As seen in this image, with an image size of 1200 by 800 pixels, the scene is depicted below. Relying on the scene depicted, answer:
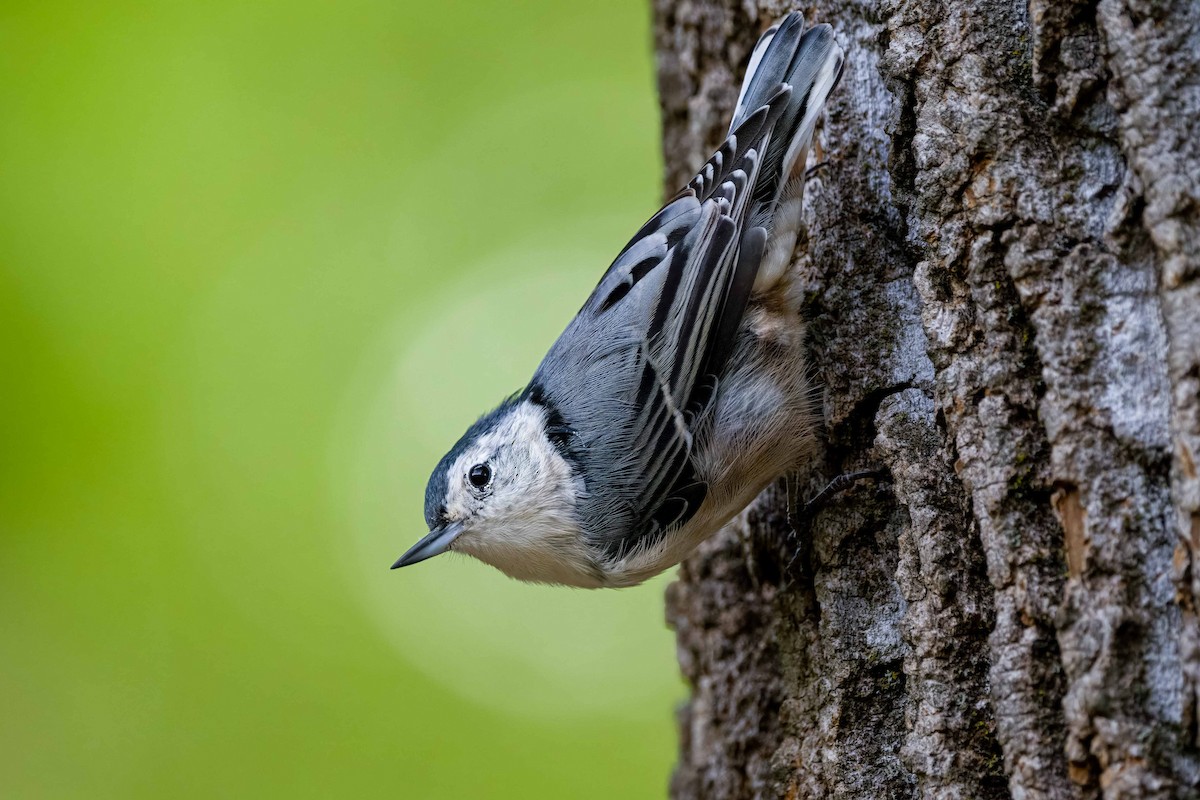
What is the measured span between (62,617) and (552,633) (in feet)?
8.51

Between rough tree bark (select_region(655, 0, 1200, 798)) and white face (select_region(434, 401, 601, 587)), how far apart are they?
0.48 m

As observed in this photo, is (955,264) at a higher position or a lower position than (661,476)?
higher

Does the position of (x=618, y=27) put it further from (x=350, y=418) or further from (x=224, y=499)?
(x=224, y=499)

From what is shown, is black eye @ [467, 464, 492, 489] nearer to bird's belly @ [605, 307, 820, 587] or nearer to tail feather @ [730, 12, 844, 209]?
bird's belly @ [605, 307, 820, 587]

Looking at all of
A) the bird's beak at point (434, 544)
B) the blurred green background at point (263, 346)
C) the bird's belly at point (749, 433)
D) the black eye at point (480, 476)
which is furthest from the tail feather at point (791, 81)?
the blurred green background at point (263, 346)

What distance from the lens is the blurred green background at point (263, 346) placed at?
4266 mm

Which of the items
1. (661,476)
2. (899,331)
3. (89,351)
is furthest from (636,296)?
(89,351)

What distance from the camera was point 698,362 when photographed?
7.38 ft

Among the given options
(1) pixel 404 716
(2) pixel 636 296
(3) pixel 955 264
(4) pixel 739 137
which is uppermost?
(4) pixel 739 137

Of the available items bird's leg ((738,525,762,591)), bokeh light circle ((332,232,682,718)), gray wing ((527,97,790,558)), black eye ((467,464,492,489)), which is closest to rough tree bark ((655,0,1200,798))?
bird's leg ((738,525,762,591))

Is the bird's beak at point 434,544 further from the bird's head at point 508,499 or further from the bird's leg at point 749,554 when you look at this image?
the bird's leg at point 749,554

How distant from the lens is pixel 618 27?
5098 mm

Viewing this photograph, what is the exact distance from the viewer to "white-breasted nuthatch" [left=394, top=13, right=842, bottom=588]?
7.34 feet

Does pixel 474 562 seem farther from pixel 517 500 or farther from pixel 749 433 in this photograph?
pixel 749 433
